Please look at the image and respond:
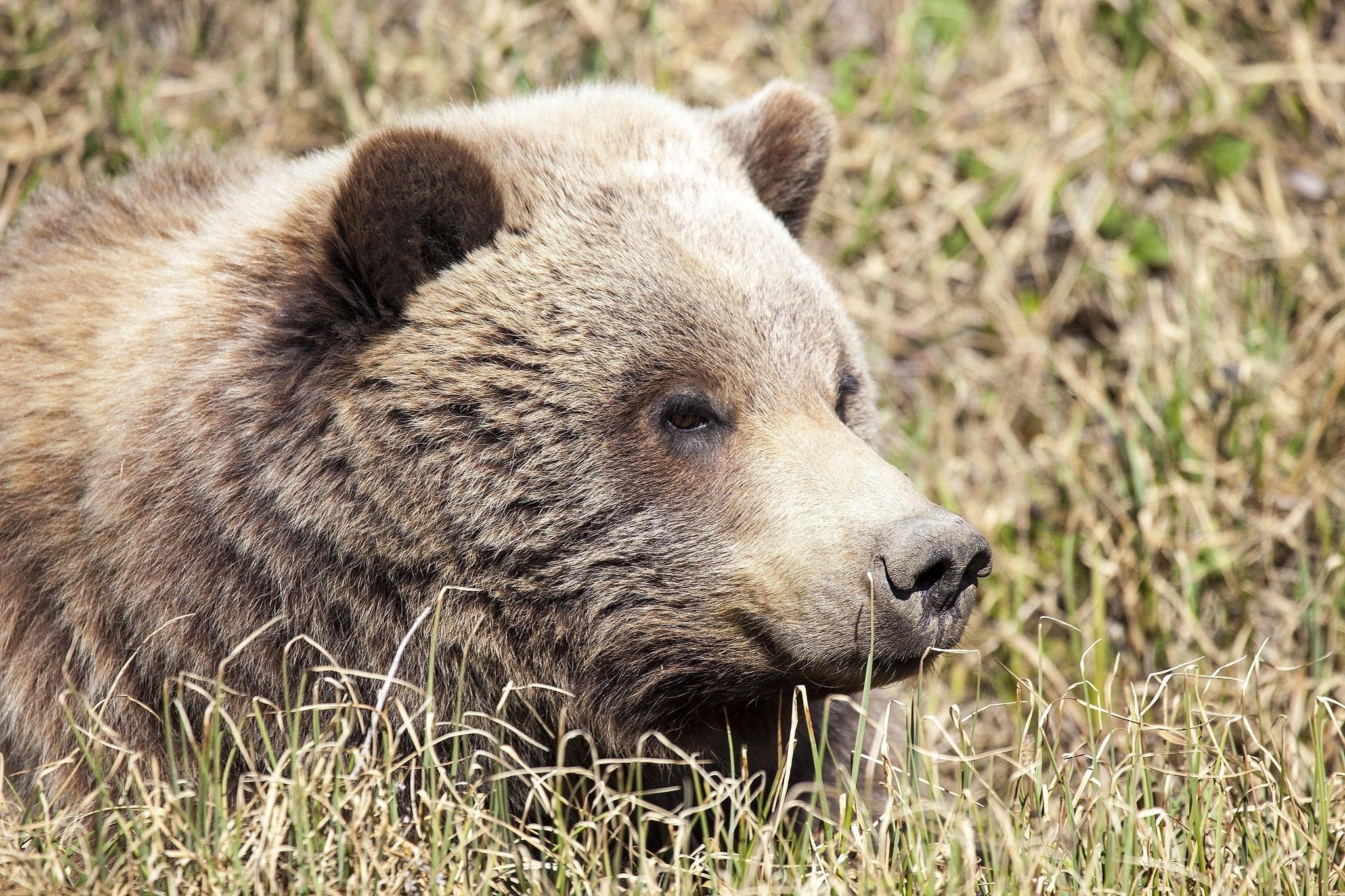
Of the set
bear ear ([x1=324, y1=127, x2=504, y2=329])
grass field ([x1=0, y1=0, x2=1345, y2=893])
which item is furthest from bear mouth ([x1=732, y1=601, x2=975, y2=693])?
bear ear ([x1=324, y1=127, x2=504, y2=329])

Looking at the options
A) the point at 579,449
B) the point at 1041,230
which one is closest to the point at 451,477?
the point at 579,449

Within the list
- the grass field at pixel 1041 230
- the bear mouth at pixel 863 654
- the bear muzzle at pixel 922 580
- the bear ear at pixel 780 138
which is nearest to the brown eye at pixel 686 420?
the bear mouth at pixel 863 654

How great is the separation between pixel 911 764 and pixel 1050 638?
2731 mm

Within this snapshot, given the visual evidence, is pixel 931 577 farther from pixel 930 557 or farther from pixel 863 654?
pixel 863 654

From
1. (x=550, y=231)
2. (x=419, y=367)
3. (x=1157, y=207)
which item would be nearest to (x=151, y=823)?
(x=419, y=367)

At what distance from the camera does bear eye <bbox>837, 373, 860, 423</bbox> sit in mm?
3738

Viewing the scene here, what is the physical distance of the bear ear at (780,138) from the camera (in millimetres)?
4039

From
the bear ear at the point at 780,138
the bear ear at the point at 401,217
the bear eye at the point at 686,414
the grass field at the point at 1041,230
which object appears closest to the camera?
the bear ear at the point at 401,217

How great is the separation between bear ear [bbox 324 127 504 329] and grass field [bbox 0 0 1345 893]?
1.82m

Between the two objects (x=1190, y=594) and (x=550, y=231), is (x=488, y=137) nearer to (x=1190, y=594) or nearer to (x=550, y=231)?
(x=550, y=231)

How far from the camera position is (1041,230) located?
20.6 feet

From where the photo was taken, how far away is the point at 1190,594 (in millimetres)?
5281

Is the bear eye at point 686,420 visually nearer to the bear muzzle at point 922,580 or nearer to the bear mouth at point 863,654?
the bear mouth at point 863,654

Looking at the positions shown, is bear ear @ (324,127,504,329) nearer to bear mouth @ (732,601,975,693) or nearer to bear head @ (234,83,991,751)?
bear head @ (234,83,991,751)
